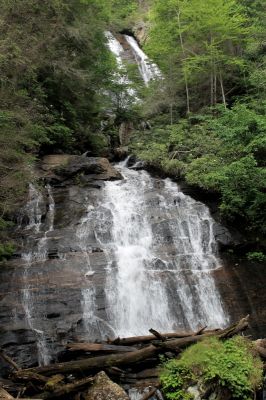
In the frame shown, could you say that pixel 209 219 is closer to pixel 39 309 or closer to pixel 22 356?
pixel 39 309

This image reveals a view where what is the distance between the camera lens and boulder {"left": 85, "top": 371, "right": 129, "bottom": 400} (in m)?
7.40

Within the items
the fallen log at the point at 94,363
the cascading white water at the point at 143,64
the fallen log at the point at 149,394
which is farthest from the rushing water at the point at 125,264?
the cascading white water at the point at 143,64

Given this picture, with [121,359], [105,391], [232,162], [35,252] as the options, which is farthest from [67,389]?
[232,162]

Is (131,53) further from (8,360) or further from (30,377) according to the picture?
(30,377)

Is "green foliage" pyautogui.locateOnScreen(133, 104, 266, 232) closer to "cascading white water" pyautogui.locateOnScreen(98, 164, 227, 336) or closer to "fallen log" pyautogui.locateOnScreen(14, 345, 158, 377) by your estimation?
"cascading white water" pyautogui.locateOnScreen(98, 164, 227, 336)

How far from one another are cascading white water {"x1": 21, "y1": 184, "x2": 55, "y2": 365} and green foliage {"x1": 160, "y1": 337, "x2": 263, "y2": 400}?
130 inches

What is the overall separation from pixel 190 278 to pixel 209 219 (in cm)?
295

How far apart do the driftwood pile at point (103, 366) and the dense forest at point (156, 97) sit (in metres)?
3.87

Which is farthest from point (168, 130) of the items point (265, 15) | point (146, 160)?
point (265, 15)

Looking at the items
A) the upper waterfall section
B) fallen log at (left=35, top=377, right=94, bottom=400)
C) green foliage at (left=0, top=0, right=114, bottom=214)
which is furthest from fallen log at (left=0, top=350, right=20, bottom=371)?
the upper waterfall section

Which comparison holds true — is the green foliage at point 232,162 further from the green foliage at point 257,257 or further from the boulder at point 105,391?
the boulder at point 105,391

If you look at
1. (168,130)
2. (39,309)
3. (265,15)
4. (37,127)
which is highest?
(265,15)

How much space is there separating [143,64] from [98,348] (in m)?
27.6

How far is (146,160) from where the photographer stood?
19.2 metres
